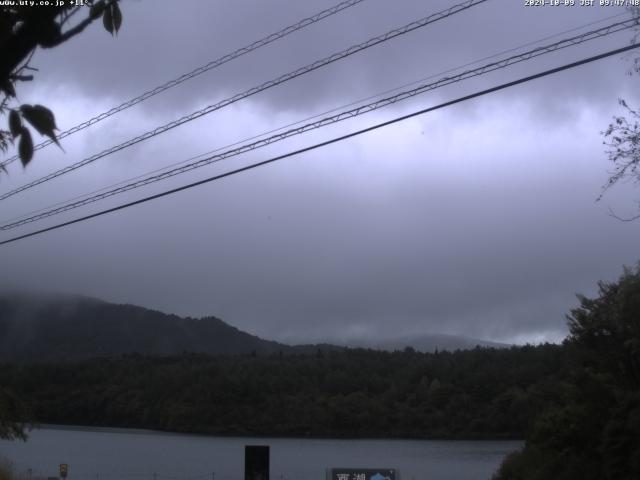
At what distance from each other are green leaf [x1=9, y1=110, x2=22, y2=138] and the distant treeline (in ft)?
168

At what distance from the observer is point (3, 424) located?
79.2 feet

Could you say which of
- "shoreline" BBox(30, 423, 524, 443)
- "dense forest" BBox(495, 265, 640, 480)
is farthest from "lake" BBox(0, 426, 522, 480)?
"dense forest" BBox(495, 265, 640, 480)

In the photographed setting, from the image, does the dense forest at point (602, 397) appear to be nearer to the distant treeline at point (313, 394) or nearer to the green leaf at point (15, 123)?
the green leaf at point (15, 123)

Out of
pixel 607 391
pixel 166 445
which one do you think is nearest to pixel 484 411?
pixel 166 445

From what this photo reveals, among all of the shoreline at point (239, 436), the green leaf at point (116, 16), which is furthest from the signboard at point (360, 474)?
the shoreline at point (239, 436)

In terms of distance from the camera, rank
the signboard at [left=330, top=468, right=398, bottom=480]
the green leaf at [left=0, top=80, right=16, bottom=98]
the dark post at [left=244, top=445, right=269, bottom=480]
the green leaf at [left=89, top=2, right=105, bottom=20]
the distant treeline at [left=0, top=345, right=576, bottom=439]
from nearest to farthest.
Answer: the green leaf at [left=0, top=80, right=16, bottom=98] → the green leaf at [left=89, top=2, right=105, bottom=20] → the signboard at [left=330, top=468, right=398, bottom=480] → the dark post at [left=244, top=445, right=269, bottom=480] → the distant treeline at [left=0, top=345, right=576, bottom=439]

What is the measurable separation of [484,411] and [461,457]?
1255cm

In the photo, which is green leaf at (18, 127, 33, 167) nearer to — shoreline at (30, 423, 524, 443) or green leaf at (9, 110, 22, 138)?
green leaf at (9, 110, 22, 138)

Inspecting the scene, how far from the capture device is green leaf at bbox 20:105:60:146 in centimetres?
334

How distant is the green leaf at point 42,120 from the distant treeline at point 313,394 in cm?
5112

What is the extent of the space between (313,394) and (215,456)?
1788cm

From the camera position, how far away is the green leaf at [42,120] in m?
3.34

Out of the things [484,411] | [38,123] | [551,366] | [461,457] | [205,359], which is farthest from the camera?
[205,359]

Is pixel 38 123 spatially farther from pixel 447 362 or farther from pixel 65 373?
pixel 447 362
